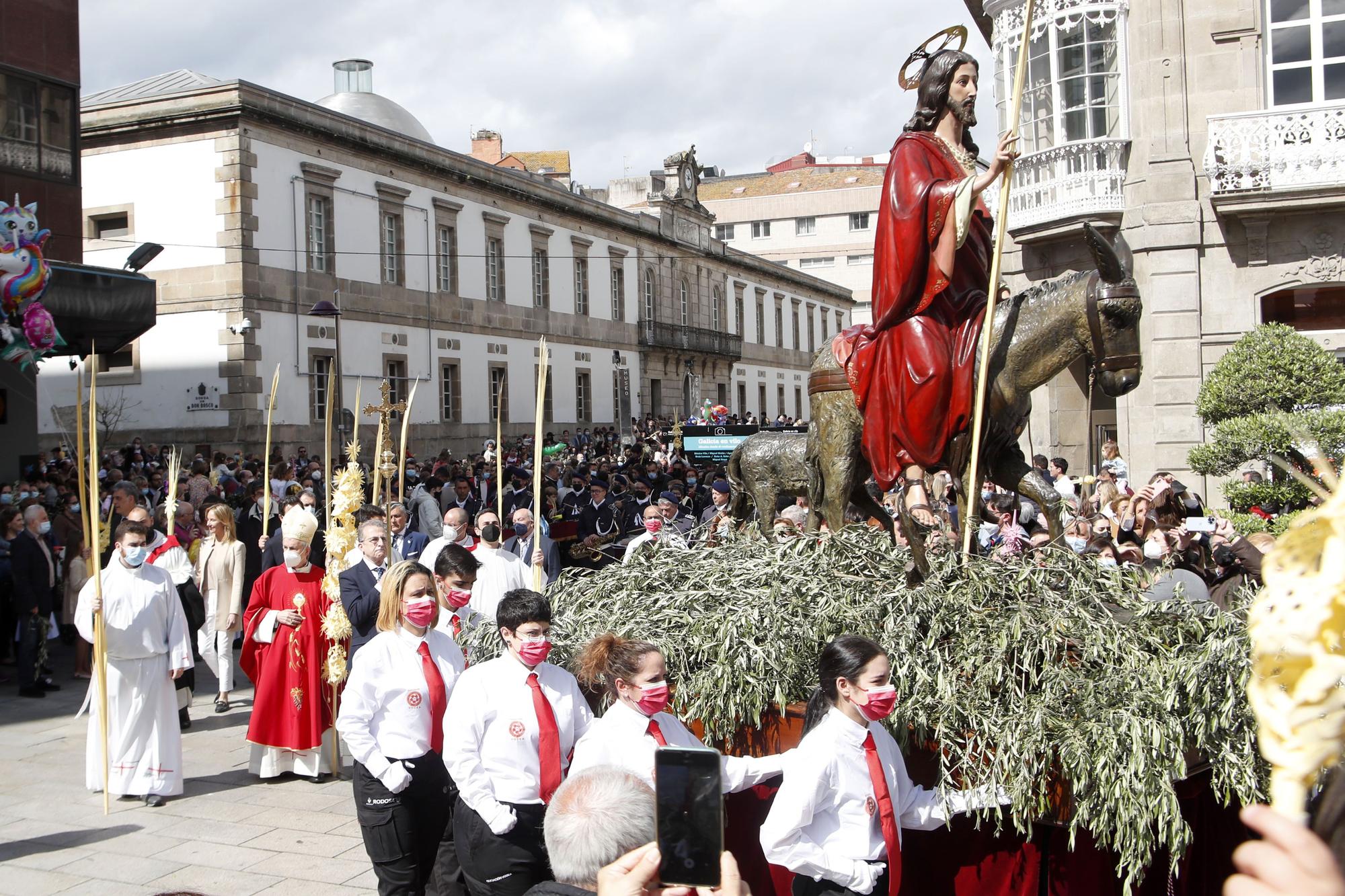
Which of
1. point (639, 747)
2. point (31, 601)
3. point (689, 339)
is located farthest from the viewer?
point (689, 339)

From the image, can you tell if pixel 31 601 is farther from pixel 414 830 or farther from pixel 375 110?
pixel 375 110

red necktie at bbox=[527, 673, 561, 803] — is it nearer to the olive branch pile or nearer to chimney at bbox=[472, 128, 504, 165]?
the olive branch pile

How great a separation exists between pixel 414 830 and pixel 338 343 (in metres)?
19.2

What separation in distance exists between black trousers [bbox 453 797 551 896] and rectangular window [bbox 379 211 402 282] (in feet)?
96.7

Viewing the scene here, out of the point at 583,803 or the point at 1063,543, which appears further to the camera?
the point at 1063,543

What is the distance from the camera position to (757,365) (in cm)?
5722

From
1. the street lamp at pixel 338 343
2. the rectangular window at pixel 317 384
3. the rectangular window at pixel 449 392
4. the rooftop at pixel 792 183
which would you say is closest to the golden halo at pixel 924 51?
the street lamp at pixel 338 343

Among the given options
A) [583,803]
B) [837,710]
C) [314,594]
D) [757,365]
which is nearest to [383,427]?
[314,594]

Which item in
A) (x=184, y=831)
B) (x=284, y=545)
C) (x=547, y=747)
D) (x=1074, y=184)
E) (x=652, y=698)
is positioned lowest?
(x=184, y=831)

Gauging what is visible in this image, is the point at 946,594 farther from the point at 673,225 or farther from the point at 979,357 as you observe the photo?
the point at 673,225

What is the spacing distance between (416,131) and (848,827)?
38524 mm

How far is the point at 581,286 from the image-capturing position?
42281mm

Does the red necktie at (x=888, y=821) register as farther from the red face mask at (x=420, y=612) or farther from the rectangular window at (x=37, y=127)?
the rectangular window at (x=37, y=127)

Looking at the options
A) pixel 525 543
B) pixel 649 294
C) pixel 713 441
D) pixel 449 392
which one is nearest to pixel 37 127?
pixel 713 441
